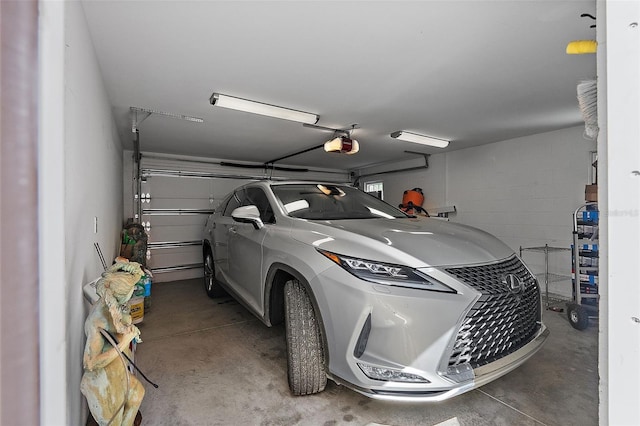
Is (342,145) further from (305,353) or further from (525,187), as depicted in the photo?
(525,187)

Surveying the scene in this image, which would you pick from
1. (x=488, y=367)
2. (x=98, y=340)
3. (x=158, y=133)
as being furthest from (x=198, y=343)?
(x=158, y=133)

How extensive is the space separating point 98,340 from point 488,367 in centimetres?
203

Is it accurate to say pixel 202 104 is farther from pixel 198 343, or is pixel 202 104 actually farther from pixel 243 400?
pixel 243 400

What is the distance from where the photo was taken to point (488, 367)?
160 cm

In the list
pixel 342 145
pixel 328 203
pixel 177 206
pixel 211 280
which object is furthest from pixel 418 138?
pixel 177 206

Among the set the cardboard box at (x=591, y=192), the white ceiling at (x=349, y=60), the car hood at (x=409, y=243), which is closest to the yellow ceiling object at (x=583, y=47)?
the white ceiling at (x=349, y=60)

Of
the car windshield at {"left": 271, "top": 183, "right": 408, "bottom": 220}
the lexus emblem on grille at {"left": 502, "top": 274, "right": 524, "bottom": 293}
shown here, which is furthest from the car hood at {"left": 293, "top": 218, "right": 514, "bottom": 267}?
the car windshield at {"left": 271, "top": 183, "right": 408, "bottom": 220}

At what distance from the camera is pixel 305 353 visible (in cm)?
198

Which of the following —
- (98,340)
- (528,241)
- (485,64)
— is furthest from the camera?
(528,241)

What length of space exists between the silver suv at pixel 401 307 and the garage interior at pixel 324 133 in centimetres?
44

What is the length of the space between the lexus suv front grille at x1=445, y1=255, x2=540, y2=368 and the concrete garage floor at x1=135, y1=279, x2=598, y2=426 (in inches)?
20.0

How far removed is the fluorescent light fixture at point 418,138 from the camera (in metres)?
Result: 4.57

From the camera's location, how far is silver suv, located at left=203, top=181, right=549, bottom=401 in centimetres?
154

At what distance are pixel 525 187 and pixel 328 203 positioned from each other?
13.8 ft
